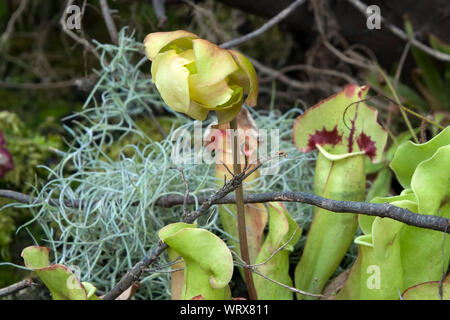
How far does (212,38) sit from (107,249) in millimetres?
523

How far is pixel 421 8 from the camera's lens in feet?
3.23

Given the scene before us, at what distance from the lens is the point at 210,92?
0.41 meters

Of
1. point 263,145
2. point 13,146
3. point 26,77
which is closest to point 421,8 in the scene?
point 263,145
